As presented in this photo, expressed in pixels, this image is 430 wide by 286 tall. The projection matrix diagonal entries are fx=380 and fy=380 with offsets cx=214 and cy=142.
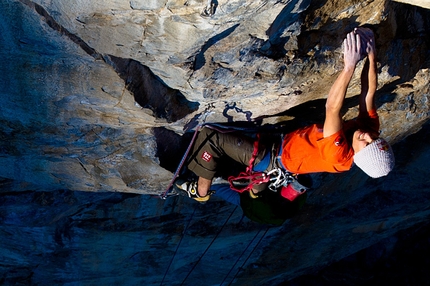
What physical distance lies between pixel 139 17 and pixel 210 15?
0.42 metres

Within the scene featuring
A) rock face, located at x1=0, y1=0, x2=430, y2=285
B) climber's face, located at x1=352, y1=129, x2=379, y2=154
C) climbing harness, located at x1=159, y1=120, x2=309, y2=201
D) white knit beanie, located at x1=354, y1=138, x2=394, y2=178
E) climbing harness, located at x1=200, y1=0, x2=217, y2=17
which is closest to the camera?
climbing harness, located at x1=200, y1=0, x2=217, y2=17

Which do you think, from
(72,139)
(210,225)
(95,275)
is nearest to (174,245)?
(210,225)

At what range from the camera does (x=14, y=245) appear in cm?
512

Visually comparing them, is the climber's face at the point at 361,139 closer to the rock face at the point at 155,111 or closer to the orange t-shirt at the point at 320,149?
the orange t-shirt at the point at 320,149

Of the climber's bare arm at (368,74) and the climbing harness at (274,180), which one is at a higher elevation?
the climber's bare arm at (368,74)

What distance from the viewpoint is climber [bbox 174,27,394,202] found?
2.66m

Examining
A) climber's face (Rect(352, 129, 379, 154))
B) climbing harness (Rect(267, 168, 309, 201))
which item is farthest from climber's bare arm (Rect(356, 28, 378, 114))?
climbing harness (Rect(267, 168, 309, 201))

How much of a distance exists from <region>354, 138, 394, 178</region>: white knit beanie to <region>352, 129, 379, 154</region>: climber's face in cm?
6

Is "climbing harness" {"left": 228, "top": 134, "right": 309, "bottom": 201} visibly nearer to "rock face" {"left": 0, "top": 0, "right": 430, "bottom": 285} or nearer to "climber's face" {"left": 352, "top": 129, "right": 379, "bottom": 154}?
"rock face" {"left": 0, "top": 0, "right": 430, "bottom": 285}

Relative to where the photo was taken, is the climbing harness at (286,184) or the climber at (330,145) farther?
the climbing harness at (286,184)

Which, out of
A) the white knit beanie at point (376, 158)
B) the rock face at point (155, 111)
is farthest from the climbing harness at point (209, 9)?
the white knit beanie at point (376, 158)

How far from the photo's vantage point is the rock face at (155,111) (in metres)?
2.32

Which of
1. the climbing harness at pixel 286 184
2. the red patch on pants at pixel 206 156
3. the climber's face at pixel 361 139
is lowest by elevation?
the climbing harness at pixel 286 184

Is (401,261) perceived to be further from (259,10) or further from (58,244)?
(259,10)
